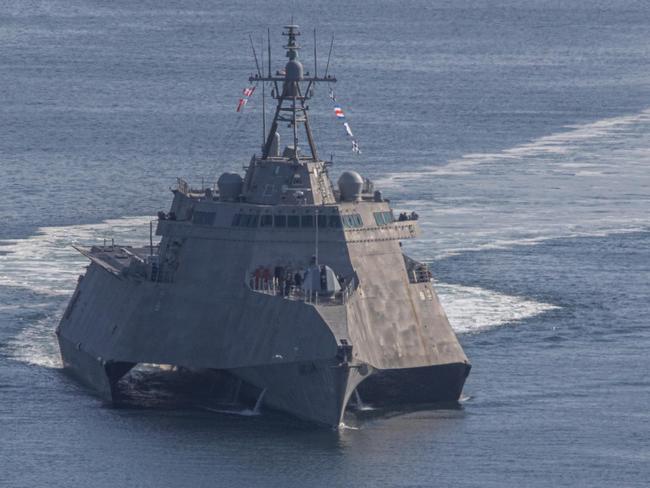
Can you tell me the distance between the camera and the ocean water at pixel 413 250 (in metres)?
71.8

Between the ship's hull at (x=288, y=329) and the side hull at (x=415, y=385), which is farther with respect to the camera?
the side hull at (x=415, y=385)

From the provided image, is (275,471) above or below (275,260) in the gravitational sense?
below

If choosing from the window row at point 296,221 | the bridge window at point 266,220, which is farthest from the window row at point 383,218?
the bridge window at point 266,220

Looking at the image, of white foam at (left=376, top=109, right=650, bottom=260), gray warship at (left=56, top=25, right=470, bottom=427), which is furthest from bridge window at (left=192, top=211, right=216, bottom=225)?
white foam at (left=376, top=109, right=650, bottom=260)

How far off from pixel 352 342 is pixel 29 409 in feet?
43.3

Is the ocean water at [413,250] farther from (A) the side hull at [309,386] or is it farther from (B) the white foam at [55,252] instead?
(A) the side hull at [309,386]

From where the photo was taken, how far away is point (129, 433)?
75.1 m

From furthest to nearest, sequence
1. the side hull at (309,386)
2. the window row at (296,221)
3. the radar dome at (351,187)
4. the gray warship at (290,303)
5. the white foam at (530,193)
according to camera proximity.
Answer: the white foam at (530,193) < the radar dome at (351,187) < the window row at (296,221) < the gray warship at (290,303) < the side hull at (309,386)

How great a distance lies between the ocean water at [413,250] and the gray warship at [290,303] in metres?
1.39

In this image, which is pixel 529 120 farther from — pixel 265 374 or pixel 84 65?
pixel 265 374

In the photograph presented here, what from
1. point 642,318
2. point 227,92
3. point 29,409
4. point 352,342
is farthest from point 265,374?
point 227,92

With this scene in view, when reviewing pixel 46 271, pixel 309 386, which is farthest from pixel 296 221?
pixel 46 271

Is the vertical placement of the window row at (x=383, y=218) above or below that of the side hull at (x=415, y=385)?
above

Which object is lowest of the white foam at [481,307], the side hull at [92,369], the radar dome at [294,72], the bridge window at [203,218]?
the side hull at [92,369]
